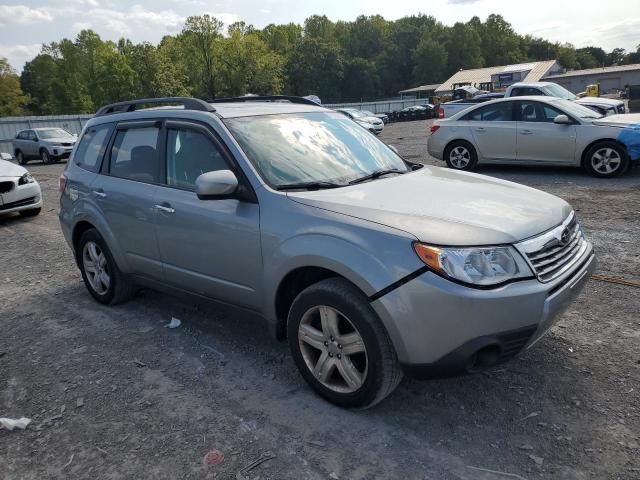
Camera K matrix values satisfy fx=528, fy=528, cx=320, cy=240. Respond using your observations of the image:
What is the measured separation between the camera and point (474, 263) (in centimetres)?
260

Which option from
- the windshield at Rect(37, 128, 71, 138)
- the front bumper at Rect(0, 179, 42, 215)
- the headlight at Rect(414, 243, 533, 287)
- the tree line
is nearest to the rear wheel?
the windshield at Rect(37, 128, 71, 138)

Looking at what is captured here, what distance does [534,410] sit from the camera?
2.96 meters

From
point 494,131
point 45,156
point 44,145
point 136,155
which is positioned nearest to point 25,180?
point 136,155

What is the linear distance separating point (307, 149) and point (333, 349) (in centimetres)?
144

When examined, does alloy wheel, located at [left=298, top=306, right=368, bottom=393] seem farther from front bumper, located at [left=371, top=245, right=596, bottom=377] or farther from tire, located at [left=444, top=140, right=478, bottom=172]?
tire, located at [left=444, top=140, right=478, bottom=172]

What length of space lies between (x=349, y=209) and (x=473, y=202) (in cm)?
76

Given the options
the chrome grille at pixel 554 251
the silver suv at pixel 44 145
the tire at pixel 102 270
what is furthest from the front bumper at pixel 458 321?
the silver suv at pixel 44 145

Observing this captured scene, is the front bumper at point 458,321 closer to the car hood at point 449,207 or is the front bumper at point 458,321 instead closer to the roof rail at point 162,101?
the car hood at point 449,207

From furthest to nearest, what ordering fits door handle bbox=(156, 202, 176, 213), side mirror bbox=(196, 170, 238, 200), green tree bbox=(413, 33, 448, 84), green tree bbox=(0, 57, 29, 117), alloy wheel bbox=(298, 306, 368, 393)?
green tree bbox=(413, 33, 448, 84), green tree bbox=(0, 57, 29, 117), door handle bbox=(156, 202, 176, 213), side mirror bbox=(196, 170, 238, 200), alloy wheel bbox=(298, 306, 368, 393)

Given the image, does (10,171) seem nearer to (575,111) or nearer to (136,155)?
(136,155)

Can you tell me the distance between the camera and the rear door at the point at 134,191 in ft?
13.5

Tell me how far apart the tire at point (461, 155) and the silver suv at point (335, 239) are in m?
7.33

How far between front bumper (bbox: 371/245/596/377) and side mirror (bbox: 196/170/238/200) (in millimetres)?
1178

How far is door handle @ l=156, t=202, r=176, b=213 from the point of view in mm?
3848
